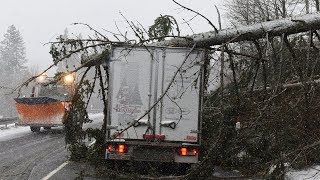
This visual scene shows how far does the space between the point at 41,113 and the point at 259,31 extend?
16514mm

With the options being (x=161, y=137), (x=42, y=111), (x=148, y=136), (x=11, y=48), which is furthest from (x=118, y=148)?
(x=11, y=48)

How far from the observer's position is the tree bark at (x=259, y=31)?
557 cm

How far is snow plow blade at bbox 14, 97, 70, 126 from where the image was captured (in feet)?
67.8

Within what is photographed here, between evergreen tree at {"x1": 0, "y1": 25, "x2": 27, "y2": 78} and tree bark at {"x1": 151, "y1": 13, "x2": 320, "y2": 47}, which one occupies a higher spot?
evergreen tree at {"x1": 0, "y1": 25, "x2": 27, "y2": 78}

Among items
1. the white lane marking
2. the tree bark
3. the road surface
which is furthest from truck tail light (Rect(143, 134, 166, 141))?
the tree bark

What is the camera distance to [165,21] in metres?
8.05

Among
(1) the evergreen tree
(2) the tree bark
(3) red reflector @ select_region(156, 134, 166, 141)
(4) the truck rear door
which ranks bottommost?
(3) red reflector @ select_region(156, 134, 166, 141)

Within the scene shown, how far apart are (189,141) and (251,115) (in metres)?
1.78

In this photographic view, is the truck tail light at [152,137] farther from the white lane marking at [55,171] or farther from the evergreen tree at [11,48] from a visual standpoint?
the evergreen tree at [11,48]

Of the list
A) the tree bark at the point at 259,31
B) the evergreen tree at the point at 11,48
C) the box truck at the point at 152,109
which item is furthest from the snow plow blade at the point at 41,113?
the evergreen tree at the point at 11,48

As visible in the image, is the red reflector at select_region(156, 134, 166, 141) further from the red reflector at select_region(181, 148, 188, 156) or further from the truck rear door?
the red reflector at select_region(181, 148, 188, 156)

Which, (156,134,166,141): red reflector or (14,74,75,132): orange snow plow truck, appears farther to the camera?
(14,74,75,132): orange snow plow truck

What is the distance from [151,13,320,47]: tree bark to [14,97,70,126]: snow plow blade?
15.1m

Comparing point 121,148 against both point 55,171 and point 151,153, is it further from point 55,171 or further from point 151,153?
point 55,171
